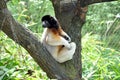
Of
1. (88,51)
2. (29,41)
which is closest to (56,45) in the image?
(29,41)

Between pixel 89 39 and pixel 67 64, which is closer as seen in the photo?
pixel 67 64

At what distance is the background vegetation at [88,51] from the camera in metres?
3.41

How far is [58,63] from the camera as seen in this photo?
3.26 metres

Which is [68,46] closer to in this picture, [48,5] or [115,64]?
[115,64]

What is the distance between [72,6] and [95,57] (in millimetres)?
1534

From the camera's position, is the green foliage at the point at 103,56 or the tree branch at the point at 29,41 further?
the green foliage at the point at 103,56

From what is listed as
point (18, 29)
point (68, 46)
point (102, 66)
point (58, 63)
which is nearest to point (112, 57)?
point (102, 66)

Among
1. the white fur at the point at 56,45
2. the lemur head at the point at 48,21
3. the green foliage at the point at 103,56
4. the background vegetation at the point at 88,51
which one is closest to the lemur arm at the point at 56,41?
the white fur at the point at 56,45

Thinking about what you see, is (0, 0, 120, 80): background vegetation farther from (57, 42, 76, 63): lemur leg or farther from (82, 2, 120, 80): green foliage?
(57, 42, 76, 63): lemur leg

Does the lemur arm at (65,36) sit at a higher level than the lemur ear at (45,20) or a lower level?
lower

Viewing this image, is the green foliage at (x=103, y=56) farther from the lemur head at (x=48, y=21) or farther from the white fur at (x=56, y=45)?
the lemur head at (x=48, y=21)

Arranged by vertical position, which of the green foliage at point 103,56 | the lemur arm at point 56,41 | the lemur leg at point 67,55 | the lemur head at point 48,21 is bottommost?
the green foliage at point 103,56

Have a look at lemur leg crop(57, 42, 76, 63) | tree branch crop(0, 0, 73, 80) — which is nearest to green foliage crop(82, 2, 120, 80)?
lemur leg crop(57, 42, 76, 63)

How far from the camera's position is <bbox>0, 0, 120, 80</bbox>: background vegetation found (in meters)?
3.41
